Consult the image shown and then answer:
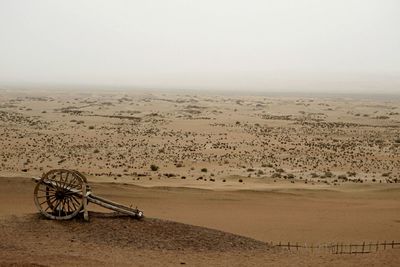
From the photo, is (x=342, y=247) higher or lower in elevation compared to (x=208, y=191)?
lower

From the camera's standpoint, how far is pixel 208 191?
22266 mm

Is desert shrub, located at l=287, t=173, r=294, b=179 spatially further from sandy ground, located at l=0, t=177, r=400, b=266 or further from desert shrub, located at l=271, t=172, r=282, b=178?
sandy ground, located at l=0, t=177, r=400, b=266

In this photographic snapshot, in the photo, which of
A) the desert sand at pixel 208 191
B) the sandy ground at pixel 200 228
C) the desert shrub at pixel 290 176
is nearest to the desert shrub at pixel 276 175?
the desert sand at pixel 208 191

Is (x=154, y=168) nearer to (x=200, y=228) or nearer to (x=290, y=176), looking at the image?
(x=290, y=176)

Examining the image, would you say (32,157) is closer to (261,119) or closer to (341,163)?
(341,163)

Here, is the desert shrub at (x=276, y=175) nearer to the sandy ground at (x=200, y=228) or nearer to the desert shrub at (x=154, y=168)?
the sandy ground at (x=200, y=228)

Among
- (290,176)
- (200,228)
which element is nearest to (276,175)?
(290,176)

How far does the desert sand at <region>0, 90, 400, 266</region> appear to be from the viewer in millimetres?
13070

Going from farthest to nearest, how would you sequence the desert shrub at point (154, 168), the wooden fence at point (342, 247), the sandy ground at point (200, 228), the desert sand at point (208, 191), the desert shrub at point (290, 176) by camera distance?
the desert shrub at point (154, 168) < the desert shrub at point (290, 176) < the wooden fence at point (342, 247) < the desert sand at point (208, 191) < the sandy ground at point (200, 228)

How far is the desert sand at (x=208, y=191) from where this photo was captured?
1307 cm

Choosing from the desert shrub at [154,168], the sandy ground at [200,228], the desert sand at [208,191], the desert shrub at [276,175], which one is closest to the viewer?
the sandy ground at [200,228]

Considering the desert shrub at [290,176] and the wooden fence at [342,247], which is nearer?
the wooden fence at [342,247]

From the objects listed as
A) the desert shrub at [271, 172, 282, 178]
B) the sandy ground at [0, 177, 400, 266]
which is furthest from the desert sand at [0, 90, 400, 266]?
the desert shrub at [271, 172, 282, 178]

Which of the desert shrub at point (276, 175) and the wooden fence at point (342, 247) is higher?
the desert shrub at point (276, 175)
